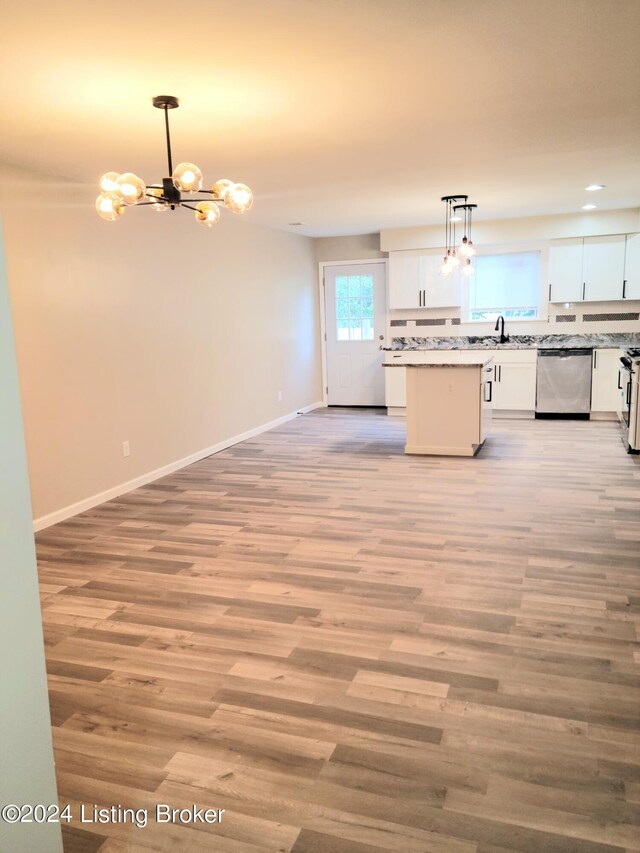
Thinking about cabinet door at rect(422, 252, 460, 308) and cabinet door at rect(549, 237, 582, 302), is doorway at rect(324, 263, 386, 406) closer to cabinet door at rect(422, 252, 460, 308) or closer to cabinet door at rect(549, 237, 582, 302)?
cabinet door at rect(422, 252, 460, 308)

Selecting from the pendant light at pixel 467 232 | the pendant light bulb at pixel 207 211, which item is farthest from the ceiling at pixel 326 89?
the pendant light at pixel 467 232

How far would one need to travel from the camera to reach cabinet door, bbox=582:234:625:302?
25.8 ft

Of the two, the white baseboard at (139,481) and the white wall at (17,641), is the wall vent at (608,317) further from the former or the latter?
the white wall at (17,641)

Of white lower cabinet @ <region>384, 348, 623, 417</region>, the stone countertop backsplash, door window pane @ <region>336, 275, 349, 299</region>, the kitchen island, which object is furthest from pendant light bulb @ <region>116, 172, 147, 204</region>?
door window pane @ <region>336, 275, 349, 299</region>

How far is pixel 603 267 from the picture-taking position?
26.0ft

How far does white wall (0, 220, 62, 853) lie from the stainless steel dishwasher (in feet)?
24.8

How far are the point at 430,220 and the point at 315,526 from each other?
5.08m

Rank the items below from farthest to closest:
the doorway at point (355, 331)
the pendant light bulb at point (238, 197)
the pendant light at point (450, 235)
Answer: the doorway at point (355, 331) < the pendant light at point (450, 235) < the pendant light bulb at point (238, 197)

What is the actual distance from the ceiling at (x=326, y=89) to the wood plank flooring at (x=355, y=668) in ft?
8.16

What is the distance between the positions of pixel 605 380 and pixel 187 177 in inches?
245

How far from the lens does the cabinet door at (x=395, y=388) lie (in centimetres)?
878

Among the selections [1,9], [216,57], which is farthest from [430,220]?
[1,9]

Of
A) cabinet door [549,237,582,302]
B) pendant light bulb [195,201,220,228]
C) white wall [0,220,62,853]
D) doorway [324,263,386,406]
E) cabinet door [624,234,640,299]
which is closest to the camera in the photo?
white wall [0,220,62,853]

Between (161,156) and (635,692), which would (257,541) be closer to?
(635,692)
